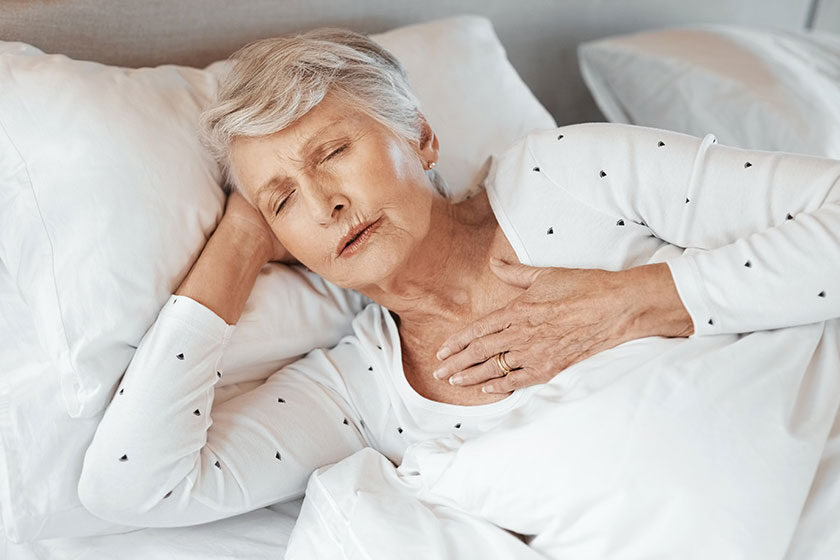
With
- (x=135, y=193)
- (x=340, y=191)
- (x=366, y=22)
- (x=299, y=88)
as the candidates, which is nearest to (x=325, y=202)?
(x=340, y=191)

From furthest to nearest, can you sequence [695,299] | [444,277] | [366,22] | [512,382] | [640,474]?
1. [366,22]
2. [444,277]
3. [512,382]
4. [695,299]
5. [640,474]

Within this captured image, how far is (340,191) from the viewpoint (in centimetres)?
123

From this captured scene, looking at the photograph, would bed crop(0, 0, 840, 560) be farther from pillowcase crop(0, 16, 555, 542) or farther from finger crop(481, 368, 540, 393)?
finger crop(481, 368, 540, 393)

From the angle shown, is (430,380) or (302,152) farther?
(430,380)

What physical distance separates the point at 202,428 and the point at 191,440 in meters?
0.03

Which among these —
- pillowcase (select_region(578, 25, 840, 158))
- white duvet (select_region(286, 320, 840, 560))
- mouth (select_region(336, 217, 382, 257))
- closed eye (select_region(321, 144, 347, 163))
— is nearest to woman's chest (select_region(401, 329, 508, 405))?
white duvet (select_region(286, 320, 840, 560))

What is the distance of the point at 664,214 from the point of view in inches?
50.2

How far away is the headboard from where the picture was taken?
59.4 inches

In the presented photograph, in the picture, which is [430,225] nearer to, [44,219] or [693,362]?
[693,362]

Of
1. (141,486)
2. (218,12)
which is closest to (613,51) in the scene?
(218,12)

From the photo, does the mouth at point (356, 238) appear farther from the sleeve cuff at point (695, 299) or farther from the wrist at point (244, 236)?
the sleeve cuff at point (695, 299)

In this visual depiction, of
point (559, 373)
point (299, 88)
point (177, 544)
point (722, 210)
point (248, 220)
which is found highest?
point (299, 88)

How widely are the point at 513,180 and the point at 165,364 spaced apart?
59cm

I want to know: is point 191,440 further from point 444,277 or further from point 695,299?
point 695,299
